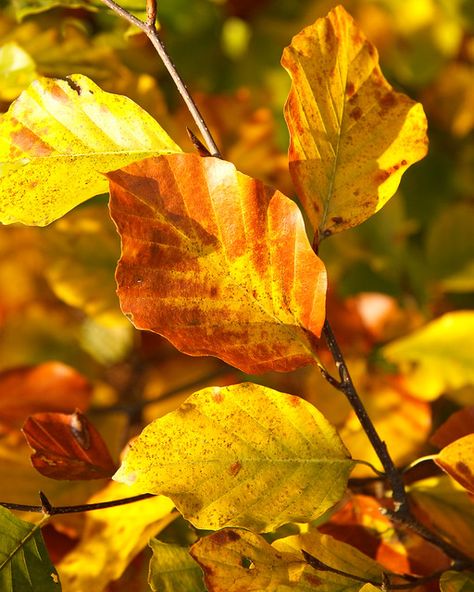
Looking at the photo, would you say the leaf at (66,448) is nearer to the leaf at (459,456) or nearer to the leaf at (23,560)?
the leaf at (23,560)

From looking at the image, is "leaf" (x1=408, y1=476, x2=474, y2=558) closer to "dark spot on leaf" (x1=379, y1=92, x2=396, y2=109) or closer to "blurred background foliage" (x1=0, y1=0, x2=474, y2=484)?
"blurred background foliage" (x1=0, y1=0, x2=474, y2=484)

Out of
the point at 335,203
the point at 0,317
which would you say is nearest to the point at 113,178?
the point at 335,203

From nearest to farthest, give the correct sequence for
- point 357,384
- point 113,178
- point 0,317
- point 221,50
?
point 113,178 < point 357,384 < point 0,317 < point 221,50

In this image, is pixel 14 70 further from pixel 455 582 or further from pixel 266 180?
pixel 455 582

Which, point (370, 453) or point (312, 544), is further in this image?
point (370, 453)

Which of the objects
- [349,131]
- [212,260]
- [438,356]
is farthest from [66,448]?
[438,356]

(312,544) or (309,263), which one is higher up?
(309,263)

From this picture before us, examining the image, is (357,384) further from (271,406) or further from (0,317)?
(0,317)

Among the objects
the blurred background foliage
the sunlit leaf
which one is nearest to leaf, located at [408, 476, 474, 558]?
the blurred background foliage
